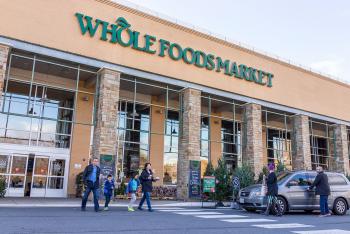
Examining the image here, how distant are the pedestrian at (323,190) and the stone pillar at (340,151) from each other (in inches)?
655

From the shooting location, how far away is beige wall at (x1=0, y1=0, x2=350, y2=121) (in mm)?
15266

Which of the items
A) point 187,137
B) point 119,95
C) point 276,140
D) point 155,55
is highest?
point 155,55

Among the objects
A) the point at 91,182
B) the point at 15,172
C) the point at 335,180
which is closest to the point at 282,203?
the point at 335,180

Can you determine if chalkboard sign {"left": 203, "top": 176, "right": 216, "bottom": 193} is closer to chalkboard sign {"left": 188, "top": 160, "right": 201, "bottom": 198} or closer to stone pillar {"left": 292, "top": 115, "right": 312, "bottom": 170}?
chalkboard sign {"left": 188, "top": 160, "right": 201, "bottom": 198}

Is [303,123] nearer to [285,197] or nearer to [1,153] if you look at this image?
[285,197]

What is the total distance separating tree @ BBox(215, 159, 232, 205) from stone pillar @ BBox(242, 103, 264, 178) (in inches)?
238

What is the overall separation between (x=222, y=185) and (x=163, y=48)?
8.22 metres

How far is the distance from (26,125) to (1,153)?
193 centimetres

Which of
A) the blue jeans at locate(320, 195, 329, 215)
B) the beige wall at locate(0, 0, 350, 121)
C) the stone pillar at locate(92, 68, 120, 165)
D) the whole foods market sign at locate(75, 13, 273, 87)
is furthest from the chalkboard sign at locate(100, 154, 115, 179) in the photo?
the blue jeans at locate(320, 195, 329, 215)

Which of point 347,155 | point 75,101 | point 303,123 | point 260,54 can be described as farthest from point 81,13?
point 347,155

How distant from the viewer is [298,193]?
39.0ft

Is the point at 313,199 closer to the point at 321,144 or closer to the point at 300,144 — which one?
the point at 300,144

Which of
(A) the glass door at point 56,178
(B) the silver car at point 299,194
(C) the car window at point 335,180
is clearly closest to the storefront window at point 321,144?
(C) the car window at point 335,180

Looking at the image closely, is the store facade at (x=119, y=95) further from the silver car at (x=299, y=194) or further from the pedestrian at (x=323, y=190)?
the pedestrian at (x=323, y=190)
